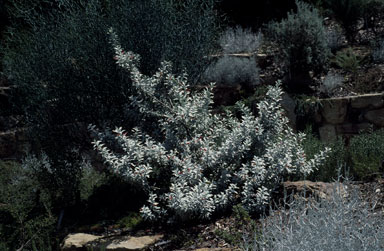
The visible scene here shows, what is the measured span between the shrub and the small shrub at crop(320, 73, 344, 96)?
401 millimetres

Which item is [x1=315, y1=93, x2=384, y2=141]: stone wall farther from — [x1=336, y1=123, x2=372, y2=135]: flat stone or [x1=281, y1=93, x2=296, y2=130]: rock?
[x1=281, y1=93, x2=296, y2=130]: rock

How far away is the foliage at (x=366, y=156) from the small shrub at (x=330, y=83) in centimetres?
190

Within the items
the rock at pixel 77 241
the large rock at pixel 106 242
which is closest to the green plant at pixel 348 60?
the large rock at pixel 106 242

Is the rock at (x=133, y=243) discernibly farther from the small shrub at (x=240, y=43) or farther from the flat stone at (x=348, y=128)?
the small shrub at (x=240, y=43)

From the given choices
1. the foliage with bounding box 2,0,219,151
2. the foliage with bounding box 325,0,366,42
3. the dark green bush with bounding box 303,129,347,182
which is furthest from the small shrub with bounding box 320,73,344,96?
the foliage with bounding box 2,0,219,151

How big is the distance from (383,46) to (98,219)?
5319 mm

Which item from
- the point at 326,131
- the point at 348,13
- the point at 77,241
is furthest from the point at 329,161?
the point at 348,13

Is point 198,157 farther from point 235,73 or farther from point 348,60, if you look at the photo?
point 348,60

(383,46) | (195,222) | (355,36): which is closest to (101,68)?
(195,222)

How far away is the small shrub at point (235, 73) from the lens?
750 centimetres

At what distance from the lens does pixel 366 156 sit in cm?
477

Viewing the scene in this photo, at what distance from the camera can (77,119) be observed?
17.1 ft

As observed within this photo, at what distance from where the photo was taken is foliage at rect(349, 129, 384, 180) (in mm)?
4480

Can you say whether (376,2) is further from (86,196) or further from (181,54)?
(86,196)
